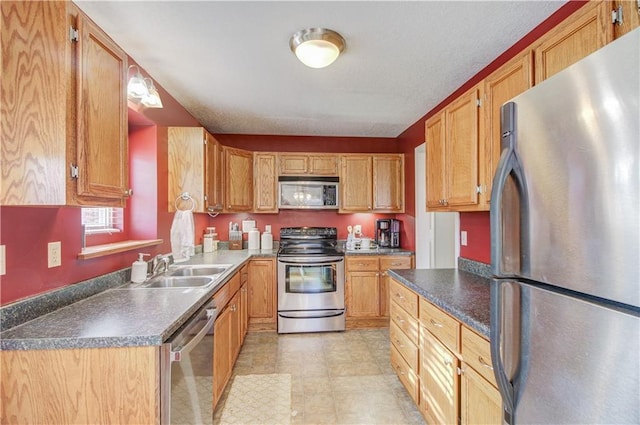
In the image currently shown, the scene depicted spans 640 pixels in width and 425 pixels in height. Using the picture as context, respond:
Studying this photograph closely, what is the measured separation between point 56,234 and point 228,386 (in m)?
1.64

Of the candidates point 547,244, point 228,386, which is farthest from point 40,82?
point 228,386

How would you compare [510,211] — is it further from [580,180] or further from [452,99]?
[452,99]

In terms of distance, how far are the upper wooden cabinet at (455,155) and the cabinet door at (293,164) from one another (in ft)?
6.08

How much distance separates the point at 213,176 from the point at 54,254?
1724 mm

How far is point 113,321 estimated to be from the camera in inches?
50.2

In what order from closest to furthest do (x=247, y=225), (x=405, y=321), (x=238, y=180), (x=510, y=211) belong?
(x=510, y=211) < (x=405, y=321) < (x=238, y=180) < (x=247, y=225)

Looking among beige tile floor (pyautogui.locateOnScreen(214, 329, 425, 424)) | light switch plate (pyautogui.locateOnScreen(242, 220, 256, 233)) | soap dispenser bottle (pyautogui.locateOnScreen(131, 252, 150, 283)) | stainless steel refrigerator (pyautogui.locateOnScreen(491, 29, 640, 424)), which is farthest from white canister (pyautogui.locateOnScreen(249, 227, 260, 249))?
stainless steel refrigerator (pyautogui.locateOnScreen(491, 29, 640, 424))

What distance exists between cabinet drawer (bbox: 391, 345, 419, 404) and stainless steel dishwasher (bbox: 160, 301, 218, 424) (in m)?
1.32

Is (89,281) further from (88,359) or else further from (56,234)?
(88,359)

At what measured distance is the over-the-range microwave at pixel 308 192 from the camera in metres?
3.76

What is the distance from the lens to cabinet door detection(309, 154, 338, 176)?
152 inches

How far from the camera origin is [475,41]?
1867 millimetres

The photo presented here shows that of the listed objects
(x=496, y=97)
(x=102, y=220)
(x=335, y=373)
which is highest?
(x=496, y=97)

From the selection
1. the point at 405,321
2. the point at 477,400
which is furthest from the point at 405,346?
the point at 477,400
